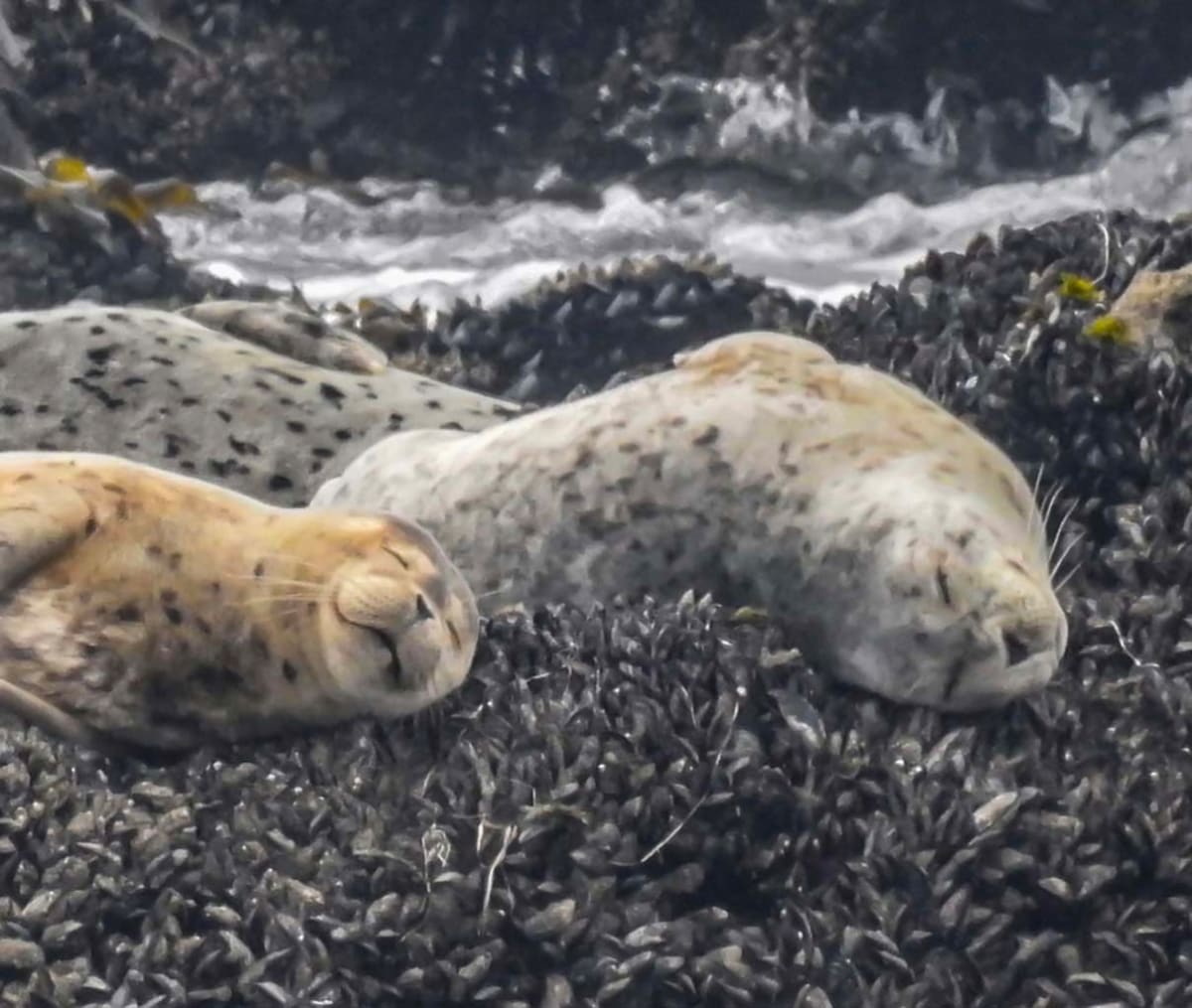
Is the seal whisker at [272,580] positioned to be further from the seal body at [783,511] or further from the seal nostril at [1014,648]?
the seal nostril at [1014,648]

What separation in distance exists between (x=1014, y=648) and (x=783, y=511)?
0.62 metres

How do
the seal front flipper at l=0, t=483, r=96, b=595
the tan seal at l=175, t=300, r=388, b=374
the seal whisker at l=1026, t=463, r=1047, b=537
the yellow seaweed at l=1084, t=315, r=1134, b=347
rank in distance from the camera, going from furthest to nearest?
the tan seal at l=175, t=300, r=388, b=374, the yellow seaweed at l=1084, t=315, r=1134, b=347, the seal whisker at l=1026, t=463, r=1047, b=537, the seal front flipper at l=0, t=483, r=96, b=595

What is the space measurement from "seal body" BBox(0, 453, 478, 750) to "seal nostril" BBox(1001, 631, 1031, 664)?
107cm

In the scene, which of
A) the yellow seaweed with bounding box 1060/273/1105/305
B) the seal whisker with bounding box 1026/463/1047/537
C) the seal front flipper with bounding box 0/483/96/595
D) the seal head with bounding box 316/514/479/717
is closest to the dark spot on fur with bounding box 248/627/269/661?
the seal head with bounding box 316/514/479/717

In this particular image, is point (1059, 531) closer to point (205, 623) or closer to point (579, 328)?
point (205, 623)

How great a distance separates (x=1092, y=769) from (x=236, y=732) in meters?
1.73

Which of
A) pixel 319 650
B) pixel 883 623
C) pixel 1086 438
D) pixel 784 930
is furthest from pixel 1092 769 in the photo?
pixel 319 650

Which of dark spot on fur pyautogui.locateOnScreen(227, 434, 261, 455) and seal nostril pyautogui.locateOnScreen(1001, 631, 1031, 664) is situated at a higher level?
seal nostril pyautogui.locateOnScreen(1001, 631, 1031, 664)

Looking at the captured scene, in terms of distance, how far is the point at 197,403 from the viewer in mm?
5574

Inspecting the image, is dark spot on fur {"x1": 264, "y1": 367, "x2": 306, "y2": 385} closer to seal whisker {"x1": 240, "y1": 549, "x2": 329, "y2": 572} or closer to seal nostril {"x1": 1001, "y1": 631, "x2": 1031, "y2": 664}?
seal whisker {"x1": 240, "y1": 549, "x2": 329, "y2": 572}

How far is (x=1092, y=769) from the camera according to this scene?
4121 millimetres

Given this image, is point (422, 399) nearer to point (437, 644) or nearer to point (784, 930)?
point (437, 644)

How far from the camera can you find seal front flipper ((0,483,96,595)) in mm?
4031

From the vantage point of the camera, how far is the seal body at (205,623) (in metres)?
3.92
